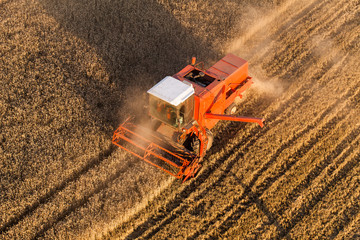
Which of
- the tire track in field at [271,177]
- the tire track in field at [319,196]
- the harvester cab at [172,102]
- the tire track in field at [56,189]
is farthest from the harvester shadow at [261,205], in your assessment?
the tire track in field at [56,189]

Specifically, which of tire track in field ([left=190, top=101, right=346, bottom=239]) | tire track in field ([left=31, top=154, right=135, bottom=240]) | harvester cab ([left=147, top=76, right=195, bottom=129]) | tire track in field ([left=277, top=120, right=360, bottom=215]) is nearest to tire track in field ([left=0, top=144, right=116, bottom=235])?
tire track in field ([left=31, top=154, right=135, bottom=240])

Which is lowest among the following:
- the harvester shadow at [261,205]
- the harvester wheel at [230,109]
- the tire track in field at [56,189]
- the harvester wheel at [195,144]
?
the tire track in field at [56,189]

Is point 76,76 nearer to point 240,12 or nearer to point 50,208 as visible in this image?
point 50,208

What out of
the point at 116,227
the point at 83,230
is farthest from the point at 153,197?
the point at 83,230

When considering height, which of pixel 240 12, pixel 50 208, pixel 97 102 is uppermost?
pixel 240 12

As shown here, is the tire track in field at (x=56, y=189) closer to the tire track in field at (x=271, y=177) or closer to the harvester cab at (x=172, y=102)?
the harvester cab at (x=172, y=102)

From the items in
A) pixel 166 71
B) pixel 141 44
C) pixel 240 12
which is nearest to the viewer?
pixel 166 71

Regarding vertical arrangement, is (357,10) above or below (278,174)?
above
